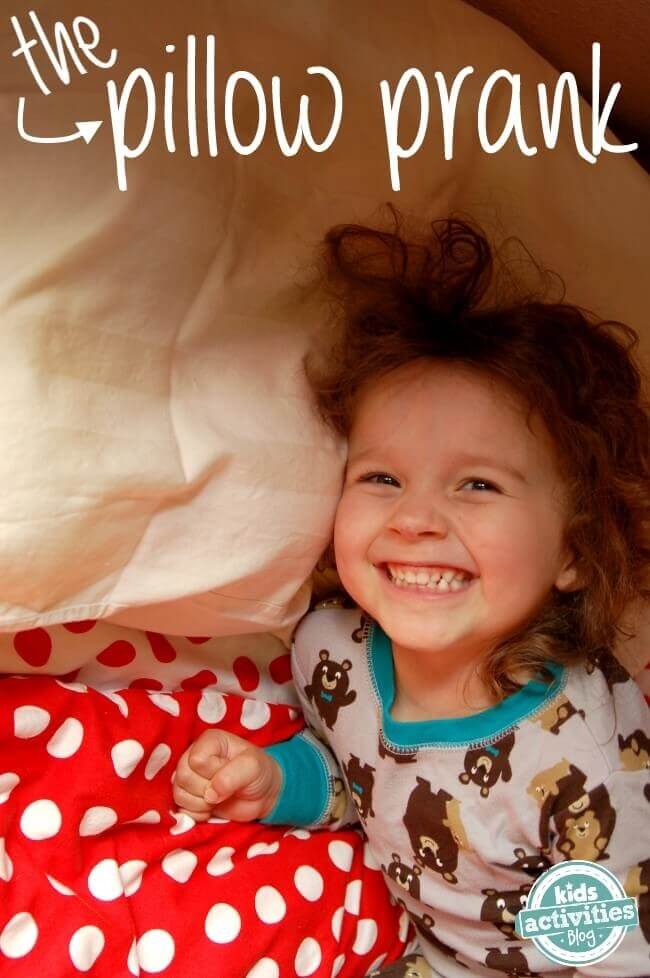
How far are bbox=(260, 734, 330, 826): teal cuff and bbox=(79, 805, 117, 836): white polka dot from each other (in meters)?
0.16

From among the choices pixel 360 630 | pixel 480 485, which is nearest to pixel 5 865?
pixel 360 630

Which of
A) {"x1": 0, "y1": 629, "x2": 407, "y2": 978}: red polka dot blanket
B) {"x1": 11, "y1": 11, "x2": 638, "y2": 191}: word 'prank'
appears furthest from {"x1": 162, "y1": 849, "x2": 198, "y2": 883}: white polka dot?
{"x1": 11, "y1": 11, "x2": 638, "y2": 191}: word 'prank'

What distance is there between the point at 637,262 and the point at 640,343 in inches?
2.8

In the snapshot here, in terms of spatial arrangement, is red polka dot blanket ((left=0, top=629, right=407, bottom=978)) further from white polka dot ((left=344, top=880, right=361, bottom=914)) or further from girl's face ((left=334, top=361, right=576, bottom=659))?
girl's face ((left=334, top=361, right=576, bottom=659))

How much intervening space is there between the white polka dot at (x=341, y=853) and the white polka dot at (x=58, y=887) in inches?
9.6

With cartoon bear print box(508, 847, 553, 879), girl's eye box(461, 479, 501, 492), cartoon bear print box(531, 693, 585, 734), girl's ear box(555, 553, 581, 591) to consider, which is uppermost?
girl's eye box(461, 479, 501, 492)

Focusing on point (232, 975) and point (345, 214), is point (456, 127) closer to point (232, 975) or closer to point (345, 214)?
point (345, 214)

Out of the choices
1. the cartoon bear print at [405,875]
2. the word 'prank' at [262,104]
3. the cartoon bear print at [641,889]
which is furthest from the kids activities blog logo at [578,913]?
the word 'prank' at [262,104]

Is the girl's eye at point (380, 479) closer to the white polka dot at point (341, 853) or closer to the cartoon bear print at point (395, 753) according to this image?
the cartoon bear print at point (395, 753)

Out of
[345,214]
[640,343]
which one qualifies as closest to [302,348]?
[345,214]

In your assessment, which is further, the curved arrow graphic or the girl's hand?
the girl's hand

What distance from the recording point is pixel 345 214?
2.51 ft

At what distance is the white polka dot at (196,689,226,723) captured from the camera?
2.93 ft

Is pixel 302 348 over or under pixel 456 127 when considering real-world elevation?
under
